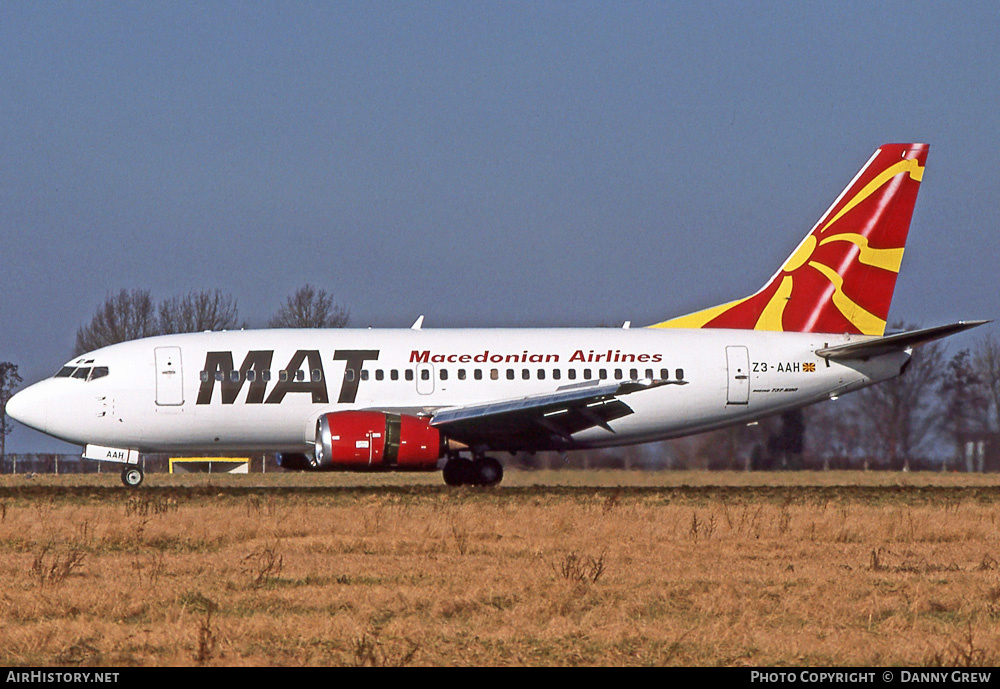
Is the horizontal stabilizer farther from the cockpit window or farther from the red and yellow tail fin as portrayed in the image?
the cockpit window

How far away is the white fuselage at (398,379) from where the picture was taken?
25.6m

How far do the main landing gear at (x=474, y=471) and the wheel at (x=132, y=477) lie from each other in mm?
6092

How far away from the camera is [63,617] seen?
10.6 metres

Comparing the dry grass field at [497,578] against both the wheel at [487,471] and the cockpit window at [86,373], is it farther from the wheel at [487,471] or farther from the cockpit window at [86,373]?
the cockpit window at [86,373]

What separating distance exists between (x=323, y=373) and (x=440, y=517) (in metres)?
7.88

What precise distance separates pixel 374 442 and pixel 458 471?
2884 mm

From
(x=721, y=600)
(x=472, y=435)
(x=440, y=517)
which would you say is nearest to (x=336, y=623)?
(x=721, y=600)

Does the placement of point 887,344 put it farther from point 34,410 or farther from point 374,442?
point 34,410

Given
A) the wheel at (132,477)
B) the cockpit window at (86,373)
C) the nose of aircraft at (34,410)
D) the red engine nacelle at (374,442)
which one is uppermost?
the cockpit window at (86,373)

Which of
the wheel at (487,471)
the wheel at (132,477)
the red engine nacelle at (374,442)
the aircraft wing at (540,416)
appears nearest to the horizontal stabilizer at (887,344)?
the aircraft wing at (540,416)

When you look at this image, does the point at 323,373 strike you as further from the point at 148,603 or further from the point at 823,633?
the point at 823,633
